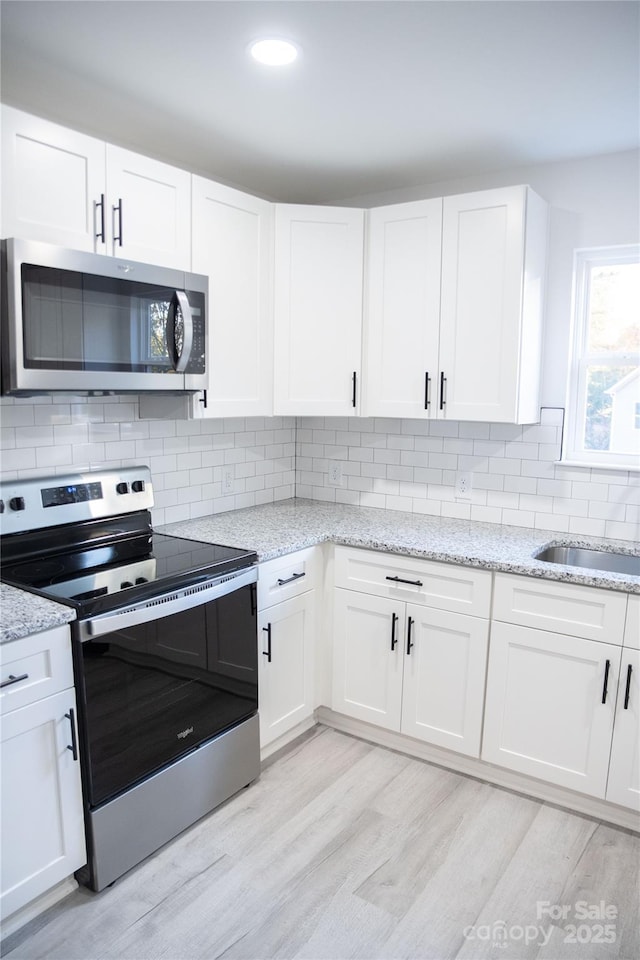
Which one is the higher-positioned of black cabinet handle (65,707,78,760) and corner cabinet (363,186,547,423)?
corner cabinet (363,186,547,423)

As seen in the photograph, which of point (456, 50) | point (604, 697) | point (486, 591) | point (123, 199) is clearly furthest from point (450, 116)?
point (604, 697)

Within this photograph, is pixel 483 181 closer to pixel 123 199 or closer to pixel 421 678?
pixel 123 199

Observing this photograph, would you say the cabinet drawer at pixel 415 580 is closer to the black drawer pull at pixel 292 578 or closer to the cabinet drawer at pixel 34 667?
the black drawer pull at pixel 292 578

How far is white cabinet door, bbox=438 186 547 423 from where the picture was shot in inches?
102

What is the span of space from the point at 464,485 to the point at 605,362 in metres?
0.81

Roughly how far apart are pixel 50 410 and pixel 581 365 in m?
2.19

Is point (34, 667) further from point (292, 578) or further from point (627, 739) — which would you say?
point (627, 739)

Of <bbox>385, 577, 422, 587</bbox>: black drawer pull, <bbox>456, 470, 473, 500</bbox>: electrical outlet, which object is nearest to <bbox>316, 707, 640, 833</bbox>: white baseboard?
<bbox>385, 577, 422, 587</bbox>: black drawer pull

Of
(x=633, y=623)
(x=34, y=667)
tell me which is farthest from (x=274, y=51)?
(x=633, y=623)

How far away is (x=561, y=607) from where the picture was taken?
2.31 m

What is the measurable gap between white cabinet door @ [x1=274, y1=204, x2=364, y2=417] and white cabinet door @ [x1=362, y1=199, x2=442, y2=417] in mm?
68

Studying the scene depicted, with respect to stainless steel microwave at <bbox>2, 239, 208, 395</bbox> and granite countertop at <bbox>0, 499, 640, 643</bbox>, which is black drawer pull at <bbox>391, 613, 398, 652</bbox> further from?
stainless steel microwave at <bbox>2, 239, 208, 395</bbox>

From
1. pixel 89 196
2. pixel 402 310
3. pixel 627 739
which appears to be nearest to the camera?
A: pixel 89 196

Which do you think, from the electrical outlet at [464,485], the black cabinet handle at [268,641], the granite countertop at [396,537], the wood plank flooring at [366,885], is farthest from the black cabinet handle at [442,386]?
the wood plank flooring at [366,885]
